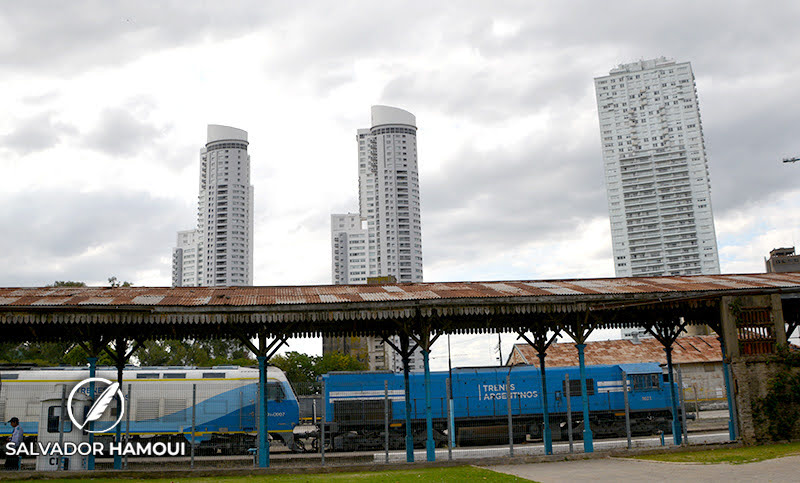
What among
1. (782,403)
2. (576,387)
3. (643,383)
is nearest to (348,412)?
(576,387)

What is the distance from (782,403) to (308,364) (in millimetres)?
64207

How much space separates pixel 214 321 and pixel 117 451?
4948 mm

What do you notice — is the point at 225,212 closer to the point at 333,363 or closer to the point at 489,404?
the point at 333,363

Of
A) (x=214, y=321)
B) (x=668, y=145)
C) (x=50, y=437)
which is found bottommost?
(x=50, y=437)

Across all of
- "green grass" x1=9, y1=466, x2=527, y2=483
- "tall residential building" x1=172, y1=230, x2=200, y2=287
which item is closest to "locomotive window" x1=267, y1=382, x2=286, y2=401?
"green grass" x1=9, y1=466, x2=527, y2=483

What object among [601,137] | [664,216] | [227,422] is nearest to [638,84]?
[601,137]

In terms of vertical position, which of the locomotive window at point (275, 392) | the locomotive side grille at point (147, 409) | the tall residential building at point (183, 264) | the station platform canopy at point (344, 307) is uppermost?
the tall residential building at point (183, 264)

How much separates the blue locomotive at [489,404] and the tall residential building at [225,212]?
139668 millimetres

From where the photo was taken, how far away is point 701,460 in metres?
17.3

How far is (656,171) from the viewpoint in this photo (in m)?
165

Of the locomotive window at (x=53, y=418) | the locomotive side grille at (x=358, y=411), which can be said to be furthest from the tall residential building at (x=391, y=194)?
the locomotive window at (x=53, y=418)

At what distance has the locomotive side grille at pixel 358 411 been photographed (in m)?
28.3

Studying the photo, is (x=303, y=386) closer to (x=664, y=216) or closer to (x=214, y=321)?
(x=214, y=321)

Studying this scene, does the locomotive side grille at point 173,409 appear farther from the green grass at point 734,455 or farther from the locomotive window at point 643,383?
the locomotive window at point 643,383
